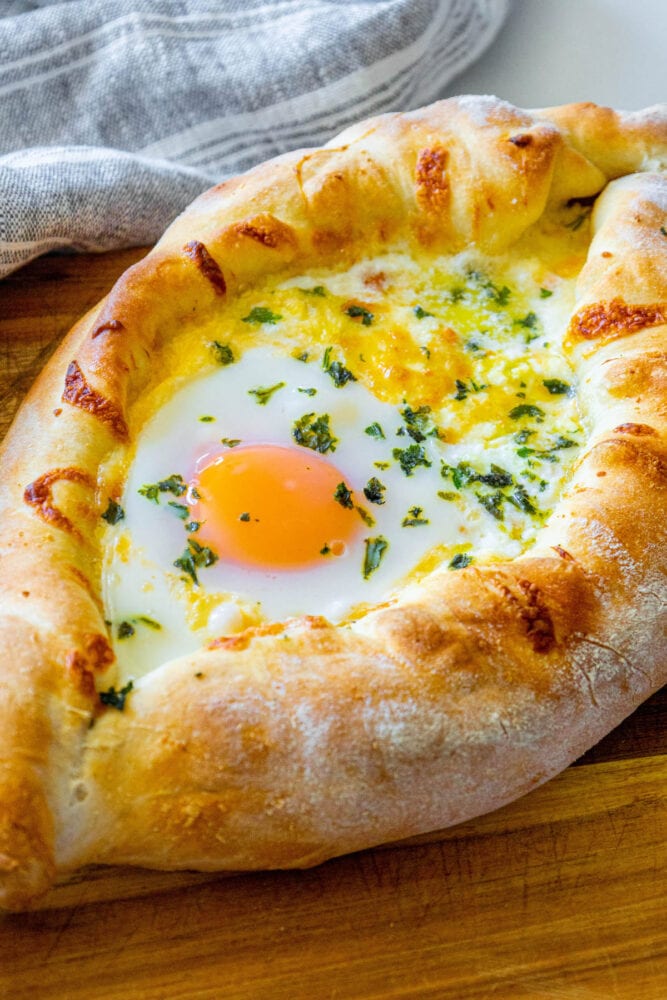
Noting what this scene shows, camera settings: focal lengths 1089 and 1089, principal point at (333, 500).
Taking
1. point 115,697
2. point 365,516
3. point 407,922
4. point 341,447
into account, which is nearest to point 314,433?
point 341,447

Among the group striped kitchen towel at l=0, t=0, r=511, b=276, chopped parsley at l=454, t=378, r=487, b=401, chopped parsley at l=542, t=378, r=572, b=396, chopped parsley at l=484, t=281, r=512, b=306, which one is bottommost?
chopped parsley at l=542, t=378, r=572, b=396

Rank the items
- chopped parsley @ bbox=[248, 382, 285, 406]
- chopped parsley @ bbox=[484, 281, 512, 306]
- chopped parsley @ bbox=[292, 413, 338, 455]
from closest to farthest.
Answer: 1. chopped parsley @ bbox=[292, 413, 338, 455]
2. chopped parsley @ bbox=[248, 382, 285, 406]
3. chopped parsley @ bbox=[484, 281, 512, 306]

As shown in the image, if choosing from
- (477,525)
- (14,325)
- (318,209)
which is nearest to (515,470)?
(477,525)

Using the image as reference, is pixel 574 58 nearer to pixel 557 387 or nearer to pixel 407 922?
pixel 557 387

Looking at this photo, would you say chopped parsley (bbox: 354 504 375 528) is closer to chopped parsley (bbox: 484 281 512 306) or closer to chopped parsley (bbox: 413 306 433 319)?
chopped parsley (bbox: 413 306 433 319)

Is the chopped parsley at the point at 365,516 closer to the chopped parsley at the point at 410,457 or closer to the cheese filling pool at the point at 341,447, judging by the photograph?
the cheese filling pool at the point at 341,447

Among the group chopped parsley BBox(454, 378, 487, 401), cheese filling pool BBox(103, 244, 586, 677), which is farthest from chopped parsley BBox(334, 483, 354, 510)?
chopped parsley BBox(454, 378, 487, 401)
